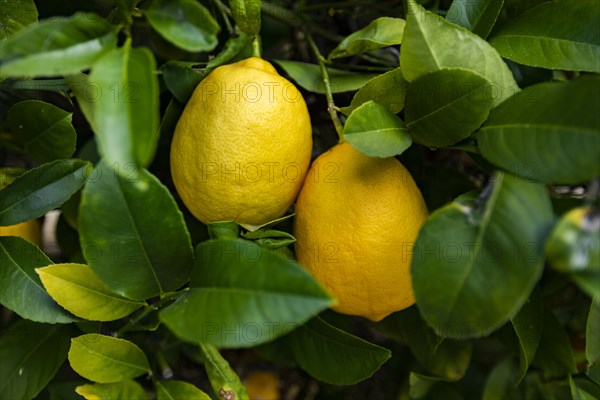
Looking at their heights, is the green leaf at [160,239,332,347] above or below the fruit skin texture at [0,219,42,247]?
above

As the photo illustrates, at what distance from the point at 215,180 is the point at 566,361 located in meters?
0.57

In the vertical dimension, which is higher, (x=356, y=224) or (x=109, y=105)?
(x=109, y=105)

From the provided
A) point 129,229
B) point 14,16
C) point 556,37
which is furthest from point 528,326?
point 14,16

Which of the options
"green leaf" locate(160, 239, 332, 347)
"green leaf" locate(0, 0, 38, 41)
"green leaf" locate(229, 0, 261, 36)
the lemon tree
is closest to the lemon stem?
the lemon tree

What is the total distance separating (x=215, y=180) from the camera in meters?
0.63

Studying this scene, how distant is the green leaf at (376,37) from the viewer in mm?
708

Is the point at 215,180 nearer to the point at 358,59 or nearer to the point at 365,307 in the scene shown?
the point at 365,307

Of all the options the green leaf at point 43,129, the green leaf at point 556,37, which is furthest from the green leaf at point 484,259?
the green leaf at point 43,129

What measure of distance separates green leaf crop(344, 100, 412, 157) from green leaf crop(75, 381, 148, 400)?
16.4 inches

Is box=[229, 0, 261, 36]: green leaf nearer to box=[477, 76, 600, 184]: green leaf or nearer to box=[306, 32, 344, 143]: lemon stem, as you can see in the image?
box=[306, 32, 344, 143]: lemon stem

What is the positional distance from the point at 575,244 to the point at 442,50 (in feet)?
0.79

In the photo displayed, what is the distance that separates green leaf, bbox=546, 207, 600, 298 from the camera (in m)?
0.45

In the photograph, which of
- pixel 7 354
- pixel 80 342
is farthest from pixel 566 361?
pixel 7 354

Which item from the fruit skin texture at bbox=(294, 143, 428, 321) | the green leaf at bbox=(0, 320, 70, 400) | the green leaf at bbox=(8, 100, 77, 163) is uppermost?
the green leaf at bbox=(8, 100, 77, 163)
